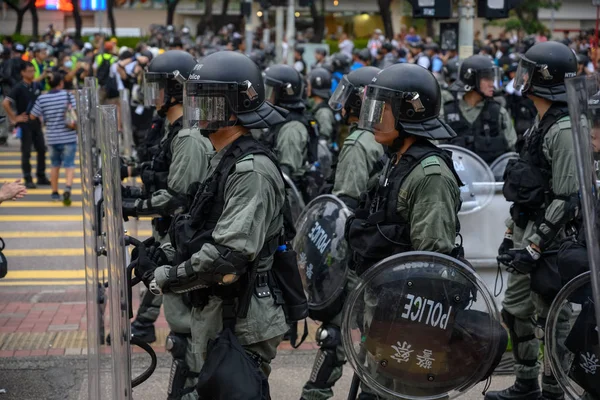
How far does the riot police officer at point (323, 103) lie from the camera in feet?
32.9

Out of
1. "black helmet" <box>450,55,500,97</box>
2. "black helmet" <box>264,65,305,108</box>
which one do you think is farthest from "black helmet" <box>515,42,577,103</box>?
"black helmet" <box>450,55,500,97</box>

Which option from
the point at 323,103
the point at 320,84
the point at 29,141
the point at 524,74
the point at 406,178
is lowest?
the point at 29,141

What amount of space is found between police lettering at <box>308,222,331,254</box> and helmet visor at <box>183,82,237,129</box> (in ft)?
4.32

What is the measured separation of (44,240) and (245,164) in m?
7.61

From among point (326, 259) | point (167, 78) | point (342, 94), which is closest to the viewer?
point (326, 259)

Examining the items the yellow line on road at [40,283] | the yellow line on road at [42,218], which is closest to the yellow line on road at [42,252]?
the yellow line on road at [40,283]

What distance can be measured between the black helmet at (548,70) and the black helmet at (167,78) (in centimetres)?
215

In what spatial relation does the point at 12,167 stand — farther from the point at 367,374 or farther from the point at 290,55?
the point at 367,374

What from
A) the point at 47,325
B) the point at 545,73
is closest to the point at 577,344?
the point at 545,73

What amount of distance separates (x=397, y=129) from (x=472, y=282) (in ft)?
2.85

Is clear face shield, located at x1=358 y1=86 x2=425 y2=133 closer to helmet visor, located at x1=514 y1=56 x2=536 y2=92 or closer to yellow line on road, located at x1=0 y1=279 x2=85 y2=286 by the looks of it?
helmet visor, located at x1=514 y1=56 x2=536 y2=92

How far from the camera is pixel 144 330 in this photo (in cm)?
676

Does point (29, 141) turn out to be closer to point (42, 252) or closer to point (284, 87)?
point (42, 252)

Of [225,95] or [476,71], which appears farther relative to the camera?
[476,71]
